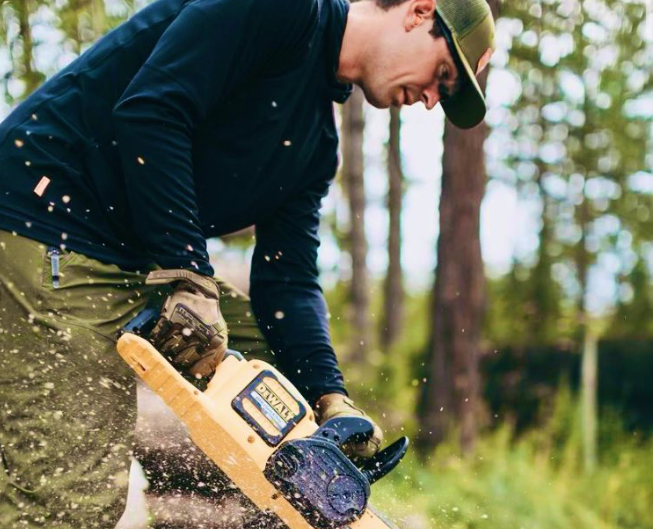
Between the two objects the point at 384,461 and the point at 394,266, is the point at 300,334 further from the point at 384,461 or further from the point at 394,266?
the point at 394,266

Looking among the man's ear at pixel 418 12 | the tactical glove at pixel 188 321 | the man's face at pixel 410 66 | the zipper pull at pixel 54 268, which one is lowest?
the tactical glove at pixel 188 321

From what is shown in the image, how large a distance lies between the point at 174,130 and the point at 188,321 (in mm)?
486

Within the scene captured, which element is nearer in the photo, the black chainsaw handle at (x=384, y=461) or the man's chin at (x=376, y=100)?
the black chainsaw handle at (x=384, y=461)

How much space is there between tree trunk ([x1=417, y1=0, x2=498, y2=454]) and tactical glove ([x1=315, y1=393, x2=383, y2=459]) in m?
3.69

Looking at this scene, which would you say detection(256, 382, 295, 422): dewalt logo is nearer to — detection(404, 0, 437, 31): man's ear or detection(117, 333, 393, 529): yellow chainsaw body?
detection(117, 333, 393, 529): yellow chainsaw body

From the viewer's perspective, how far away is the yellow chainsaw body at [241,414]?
2004 mm

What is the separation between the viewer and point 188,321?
2.00 metres

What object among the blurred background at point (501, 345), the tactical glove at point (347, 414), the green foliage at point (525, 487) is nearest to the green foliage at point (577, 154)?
the blurred background at point (501, 345)

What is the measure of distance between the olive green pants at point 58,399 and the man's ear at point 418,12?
111cm

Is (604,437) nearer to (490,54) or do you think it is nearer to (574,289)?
(490,54)

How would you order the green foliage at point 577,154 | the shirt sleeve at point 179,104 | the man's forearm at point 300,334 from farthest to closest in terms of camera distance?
the green foliage at point 577,154
the man's forearm at point 300,334
the shirt sleeve at point 179,104

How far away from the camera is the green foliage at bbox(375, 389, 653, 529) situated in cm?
450

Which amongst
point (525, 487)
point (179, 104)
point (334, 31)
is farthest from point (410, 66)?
point (525, 487)

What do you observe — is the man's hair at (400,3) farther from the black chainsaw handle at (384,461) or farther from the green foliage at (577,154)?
the green foliage at (577,154)
